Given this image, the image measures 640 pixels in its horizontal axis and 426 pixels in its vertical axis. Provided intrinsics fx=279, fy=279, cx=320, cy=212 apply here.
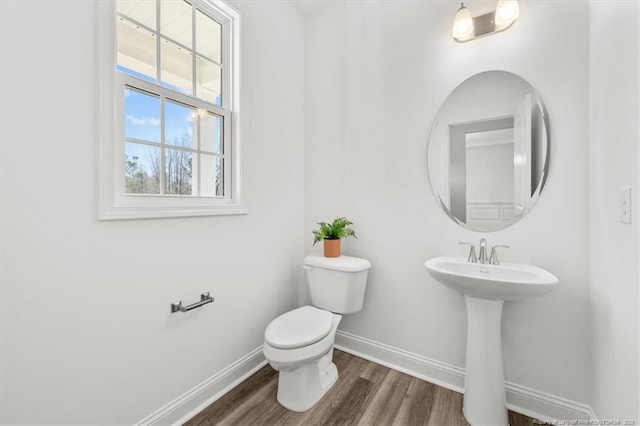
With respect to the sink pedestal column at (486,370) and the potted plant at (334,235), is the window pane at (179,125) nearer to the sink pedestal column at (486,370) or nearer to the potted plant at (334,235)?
the potted plant at (334,235)

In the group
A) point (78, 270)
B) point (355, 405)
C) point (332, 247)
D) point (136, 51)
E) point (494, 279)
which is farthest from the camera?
point (332, 247)

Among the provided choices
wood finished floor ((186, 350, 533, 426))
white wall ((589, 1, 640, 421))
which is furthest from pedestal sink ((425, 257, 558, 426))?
white wall ((589, 1, 640, 421))

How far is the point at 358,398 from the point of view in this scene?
1.62 meters

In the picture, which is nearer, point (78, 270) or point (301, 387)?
point (78, 270)

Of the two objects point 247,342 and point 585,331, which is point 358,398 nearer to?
point 247,342

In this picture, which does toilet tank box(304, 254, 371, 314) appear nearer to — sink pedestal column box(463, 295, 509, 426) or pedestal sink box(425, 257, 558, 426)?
pedestal sink box(425, 257, 558, 426)

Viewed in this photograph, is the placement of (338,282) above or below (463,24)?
below

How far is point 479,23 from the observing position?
5.21ft

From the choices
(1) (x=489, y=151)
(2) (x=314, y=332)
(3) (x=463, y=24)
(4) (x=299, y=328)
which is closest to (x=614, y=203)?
(1) (x=489, y=151)

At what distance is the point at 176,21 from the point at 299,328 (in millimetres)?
1862

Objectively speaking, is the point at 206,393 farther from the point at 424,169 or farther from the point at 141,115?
the point at 424,169

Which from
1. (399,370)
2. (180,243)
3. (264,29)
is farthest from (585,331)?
(264,29)

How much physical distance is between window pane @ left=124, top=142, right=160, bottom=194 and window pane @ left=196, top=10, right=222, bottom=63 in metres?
0.72

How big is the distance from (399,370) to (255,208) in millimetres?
1461
